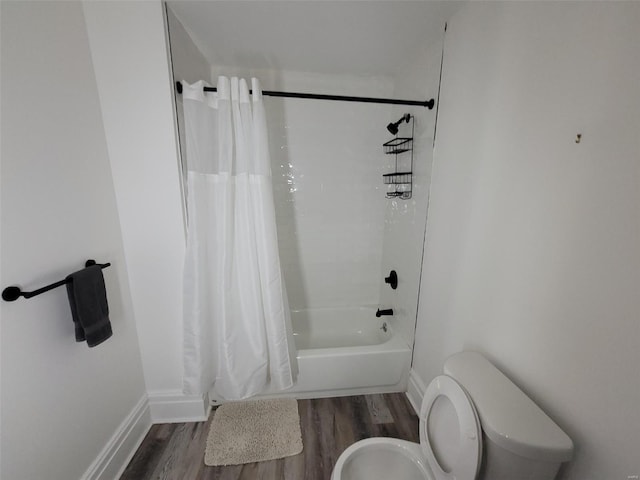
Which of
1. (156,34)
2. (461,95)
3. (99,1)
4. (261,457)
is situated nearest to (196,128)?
(156,34)

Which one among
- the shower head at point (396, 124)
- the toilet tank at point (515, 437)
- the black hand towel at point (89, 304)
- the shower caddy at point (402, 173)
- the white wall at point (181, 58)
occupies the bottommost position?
the toilet tank at point (515, 437)

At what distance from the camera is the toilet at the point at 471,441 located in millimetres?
742

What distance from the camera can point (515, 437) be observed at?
0.74m

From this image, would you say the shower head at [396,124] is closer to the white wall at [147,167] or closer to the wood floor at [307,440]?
the white wall at [147,167]

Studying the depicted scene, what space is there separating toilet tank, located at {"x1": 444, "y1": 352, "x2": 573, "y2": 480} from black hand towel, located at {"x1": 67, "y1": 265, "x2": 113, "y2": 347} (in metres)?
1.48

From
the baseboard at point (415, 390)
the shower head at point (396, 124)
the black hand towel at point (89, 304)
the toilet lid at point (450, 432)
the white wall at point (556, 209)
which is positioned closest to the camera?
the white wall at point (556, 209)

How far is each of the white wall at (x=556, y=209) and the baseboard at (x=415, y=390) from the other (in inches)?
22.1

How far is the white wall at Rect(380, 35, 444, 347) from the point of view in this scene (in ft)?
5.12

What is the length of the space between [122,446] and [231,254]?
115 cm

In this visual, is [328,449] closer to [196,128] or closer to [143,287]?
[143,287]

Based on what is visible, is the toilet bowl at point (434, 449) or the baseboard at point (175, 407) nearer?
the toilet bowl at point (434, 449)

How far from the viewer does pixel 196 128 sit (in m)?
1.29

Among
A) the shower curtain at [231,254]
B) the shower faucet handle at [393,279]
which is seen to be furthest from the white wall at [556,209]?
the shower curtain at [231,254]

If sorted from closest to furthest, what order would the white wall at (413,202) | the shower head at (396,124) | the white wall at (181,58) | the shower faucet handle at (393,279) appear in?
the white wall at (181,58), the white wall at (413,202), the shower head at (396,124), the shower faucet handle at (393,279)
